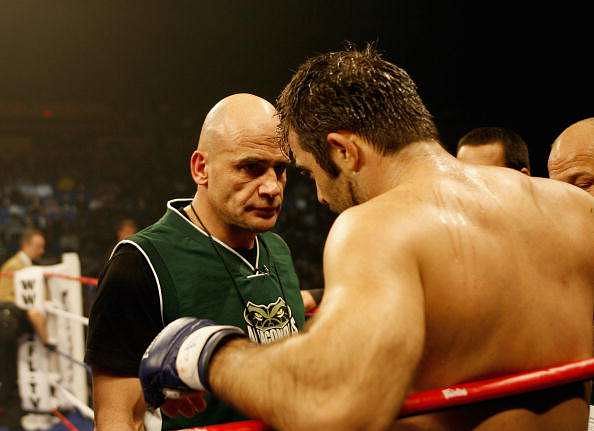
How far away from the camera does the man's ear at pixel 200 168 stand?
1360mm

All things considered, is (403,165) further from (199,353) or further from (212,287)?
(212,287)

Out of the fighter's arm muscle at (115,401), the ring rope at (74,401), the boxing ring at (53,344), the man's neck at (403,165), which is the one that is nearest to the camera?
the man's neck at (403,165)

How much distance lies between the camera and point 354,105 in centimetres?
94

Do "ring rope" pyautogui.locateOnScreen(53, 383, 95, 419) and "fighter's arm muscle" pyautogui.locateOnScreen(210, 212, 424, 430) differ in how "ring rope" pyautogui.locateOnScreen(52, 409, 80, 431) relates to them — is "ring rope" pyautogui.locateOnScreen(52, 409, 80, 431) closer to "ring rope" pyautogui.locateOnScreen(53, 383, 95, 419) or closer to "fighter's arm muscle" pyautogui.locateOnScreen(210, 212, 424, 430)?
"ring rope" pyautogui.locateOnScreen(53, 383, 95, 419)

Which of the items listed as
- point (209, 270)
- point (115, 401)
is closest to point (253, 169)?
point (209, 270)

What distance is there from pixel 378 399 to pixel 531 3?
8.17m

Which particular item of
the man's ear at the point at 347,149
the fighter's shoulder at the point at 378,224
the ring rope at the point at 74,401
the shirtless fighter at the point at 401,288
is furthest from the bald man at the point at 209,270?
the ring rope at the point at 74,401

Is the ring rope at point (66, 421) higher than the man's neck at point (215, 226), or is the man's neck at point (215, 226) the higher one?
the man's neck at point (215, 226)

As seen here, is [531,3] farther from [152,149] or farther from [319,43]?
[152,149]

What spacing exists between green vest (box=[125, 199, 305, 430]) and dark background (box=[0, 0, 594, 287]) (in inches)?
296

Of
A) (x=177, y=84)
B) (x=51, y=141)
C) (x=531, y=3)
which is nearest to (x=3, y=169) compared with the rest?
(x=51, y=141)

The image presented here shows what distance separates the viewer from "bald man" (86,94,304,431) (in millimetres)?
1111

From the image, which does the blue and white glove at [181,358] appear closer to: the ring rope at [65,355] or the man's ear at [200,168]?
the man's ear at [200,168]

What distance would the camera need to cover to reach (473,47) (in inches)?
350
